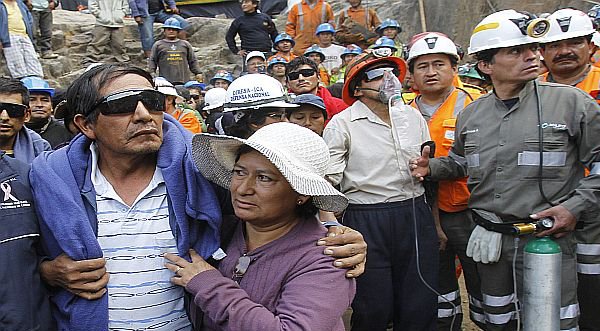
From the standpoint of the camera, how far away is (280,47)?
33.4 ft

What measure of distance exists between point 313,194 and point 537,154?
5.86 feet

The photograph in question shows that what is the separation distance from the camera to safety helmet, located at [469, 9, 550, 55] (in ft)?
10.3

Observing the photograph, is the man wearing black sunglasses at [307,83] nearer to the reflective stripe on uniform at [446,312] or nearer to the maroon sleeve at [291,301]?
the reflective stripe on uniform at [446,312]

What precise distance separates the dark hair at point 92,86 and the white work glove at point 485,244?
210 cm

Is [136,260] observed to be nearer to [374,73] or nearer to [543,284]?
[543,284]

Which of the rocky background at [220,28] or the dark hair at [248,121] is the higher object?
the rocky background at [220,28]

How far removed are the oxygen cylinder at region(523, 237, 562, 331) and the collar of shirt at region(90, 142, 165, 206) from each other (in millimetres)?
1894

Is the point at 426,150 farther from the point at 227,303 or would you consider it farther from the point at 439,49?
the point at 227,303

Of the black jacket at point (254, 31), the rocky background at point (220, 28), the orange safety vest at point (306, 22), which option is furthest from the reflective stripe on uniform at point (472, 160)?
the rocky background at point (220, 28)

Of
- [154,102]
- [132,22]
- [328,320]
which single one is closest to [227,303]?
[328,320]

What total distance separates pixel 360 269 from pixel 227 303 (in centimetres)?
48

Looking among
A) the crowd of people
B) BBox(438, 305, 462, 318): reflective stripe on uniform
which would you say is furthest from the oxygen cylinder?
BBox(438, 305, 462, 318): reflective stripe on uniform

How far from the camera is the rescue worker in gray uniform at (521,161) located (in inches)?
123

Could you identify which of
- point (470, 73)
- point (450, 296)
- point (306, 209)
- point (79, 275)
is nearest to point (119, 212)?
point (79, 275)
